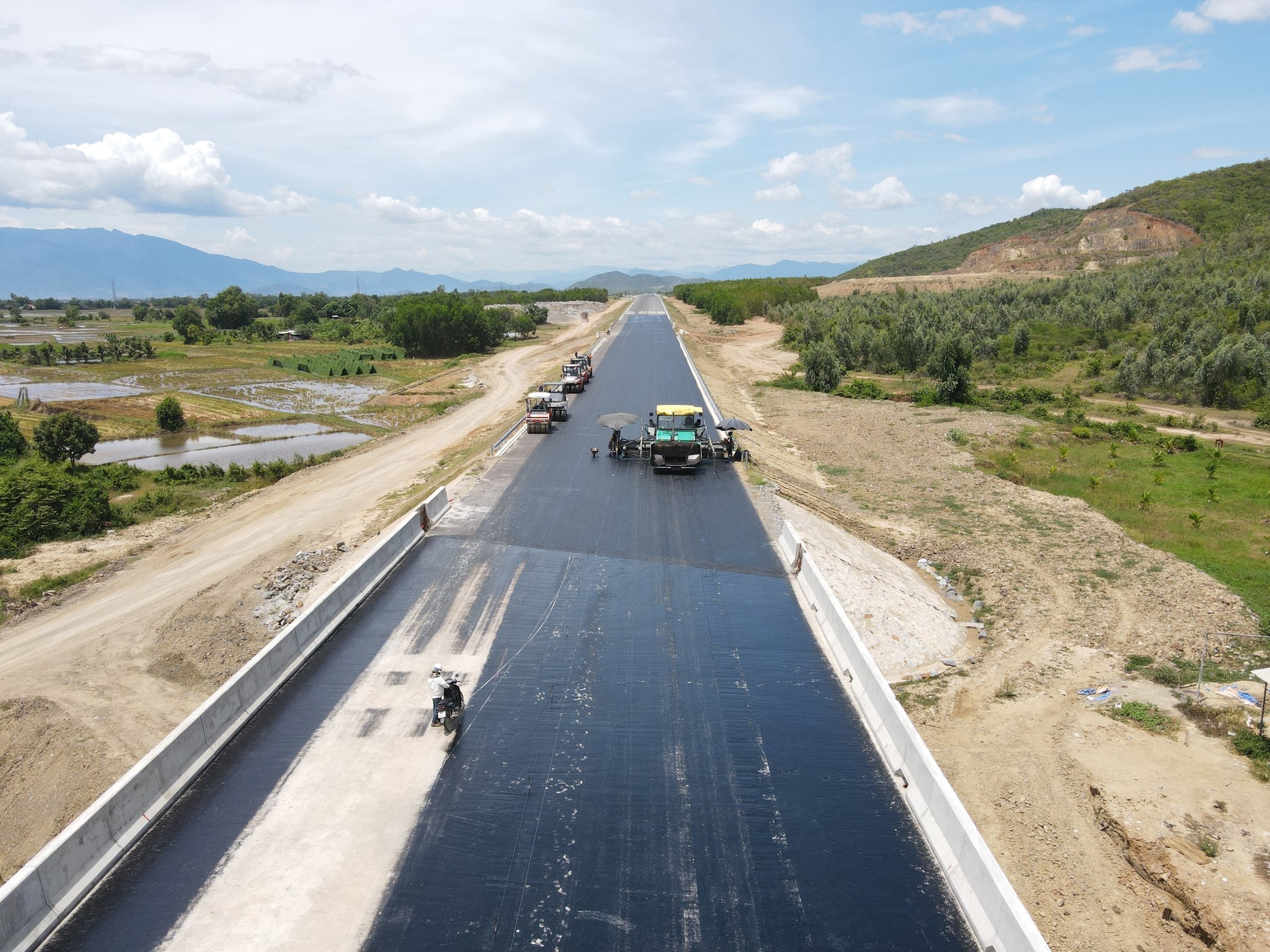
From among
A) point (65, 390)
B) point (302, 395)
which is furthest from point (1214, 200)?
point (65, 390)

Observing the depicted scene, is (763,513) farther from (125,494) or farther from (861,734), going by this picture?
(125,494)

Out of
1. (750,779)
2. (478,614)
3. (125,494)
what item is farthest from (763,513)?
(125,494)

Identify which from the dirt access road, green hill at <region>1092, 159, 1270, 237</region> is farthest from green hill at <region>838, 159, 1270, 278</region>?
the dirt access road

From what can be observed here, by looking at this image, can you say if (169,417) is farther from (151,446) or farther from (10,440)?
(10,440)

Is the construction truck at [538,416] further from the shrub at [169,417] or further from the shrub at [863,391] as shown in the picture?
the shrub at [169,417]

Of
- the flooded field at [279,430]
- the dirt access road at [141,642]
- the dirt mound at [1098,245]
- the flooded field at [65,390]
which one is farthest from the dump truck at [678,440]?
the dirt mound at [1098,245]

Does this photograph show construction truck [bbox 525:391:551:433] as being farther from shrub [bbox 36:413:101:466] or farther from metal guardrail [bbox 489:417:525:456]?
shrub [bbox 36:413:101:466]
